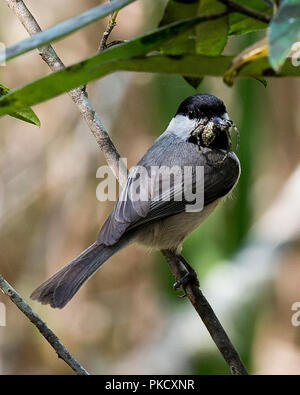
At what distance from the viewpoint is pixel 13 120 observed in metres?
3.77

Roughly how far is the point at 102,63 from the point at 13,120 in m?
3.19


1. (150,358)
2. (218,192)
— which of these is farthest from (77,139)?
(218,192)

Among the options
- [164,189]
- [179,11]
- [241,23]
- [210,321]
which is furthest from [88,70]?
[164,189]

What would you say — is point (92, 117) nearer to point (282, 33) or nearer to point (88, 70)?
Result: point (88, 70)

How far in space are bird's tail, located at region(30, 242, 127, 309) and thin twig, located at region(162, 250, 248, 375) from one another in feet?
0.67

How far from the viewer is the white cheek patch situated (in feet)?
7.27

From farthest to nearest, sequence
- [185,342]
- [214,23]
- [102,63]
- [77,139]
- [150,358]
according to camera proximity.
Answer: [77,139], [150,358], [185,342], [214,23], [102,63]

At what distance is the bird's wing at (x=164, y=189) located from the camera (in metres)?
1.95

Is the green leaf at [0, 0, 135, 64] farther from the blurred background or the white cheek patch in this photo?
→ the blurred background

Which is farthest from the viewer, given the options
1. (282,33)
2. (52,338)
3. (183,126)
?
(183,126)

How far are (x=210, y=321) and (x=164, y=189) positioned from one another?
57cm

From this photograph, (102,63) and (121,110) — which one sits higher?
(121,110)

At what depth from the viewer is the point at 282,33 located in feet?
2.11
